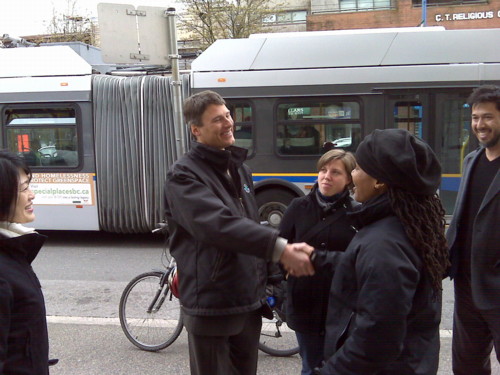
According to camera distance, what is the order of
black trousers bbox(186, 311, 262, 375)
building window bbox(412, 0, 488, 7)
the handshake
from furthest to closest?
building window bbox(412, 0, 488, 7) → black trousers bbox(186, 311, 262, 375) → the handshake

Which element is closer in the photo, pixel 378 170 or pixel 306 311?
pixel 378 170

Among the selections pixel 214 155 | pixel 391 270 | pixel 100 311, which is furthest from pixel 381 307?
pixel 100 311

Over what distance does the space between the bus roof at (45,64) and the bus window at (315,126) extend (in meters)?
3.34

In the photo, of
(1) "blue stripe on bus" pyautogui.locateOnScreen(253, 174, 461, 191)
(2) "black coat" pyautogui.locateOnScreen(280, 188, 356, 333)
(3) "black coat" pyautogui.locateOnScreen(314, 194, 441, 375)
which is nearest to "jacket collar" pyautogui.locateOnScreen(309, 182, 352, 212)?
(2) "black coat" pyautogui.locateOnScreen(280, 188, 356, 333)

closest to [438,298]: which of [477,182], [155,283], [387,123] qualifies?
[477,182]

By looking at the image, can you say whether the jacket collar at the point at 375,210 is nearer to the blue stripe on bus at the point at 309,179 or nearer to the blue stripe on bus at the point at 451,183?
the blue stripe on bus at the point at 309,179

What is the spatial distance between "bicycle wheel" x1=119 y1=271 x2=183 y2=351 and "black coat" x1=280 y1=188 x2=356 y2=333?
1833 mm

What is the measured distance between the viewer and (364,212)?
1.97 metres

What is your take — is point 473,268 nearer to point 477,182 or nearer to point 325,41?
point 477,182

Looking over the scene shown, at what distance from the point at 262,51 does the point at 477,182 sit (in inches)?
228

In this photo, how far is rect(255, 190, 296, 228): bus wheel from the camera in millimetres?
8031

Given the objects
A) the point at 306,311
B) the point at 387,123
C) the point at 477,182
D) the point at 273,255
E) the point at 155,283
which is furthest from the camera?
the point at 387,123

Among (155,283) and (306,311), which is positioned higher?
(306,311)

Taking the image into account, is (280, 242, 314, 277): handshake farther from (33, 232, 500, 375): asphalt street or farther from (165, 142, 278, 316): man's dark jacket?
(33, 232, 500, 375): asphalt street
